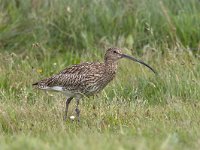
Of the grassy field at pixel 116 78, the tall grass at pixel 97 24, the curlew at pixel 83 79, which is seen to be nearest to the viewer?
the grassy field at pixel 116 78

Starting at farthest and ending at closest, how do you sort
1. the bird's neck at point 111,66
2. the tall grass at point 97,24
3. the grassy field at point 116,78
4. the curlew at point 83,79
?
the tall grass at point 97,24 → the bird's neck at point 111,66 → the curlew at point 83,79 → the grassy field at point 116,78

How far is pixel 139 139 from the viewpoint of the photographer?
6719mm

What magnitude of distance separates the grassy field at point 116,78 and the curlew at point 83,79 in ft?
0.67

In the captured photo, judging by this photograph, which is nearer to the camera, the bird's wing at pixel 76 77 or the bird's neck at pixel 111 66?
the bird's wing at pixel 76 77

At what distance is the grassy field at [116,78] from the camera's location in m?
7.42

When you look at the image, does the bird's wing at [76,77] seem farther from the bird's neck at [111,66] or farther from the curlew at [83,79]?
the bird's neck at [111,66]

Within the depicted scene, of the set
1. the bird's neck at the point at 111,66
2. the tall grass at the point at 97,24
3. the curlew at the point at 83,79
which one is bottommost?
the curlew at the point at 83,79

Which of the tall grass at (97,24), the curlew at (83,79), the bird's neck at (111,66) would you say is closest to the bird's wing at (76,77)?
the curlew at (83,79)

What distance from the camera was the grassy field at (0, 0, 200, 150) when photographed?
24.4 feet

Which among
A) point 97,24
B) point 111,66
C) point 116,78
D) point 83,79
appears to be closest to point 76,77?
point 83,79

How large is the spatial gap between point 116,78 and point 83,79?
1.49 meters

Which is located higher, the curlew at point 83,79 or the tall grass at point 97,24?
the tall grass at point 97,24

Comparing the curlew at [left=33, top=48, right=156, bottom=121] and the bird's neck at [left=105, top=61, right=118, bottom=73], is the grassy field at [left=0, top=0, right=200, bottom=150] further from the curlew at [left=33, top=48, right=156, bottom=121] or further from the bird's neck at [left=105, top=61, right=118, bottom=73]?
the bird's neck at [left=105, top=61, right=118, bottom=73]

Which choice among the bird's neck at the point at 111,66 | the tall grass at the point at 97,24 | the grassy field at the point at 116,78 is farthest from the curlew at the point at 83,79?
the tall grass at the point at 97,24
